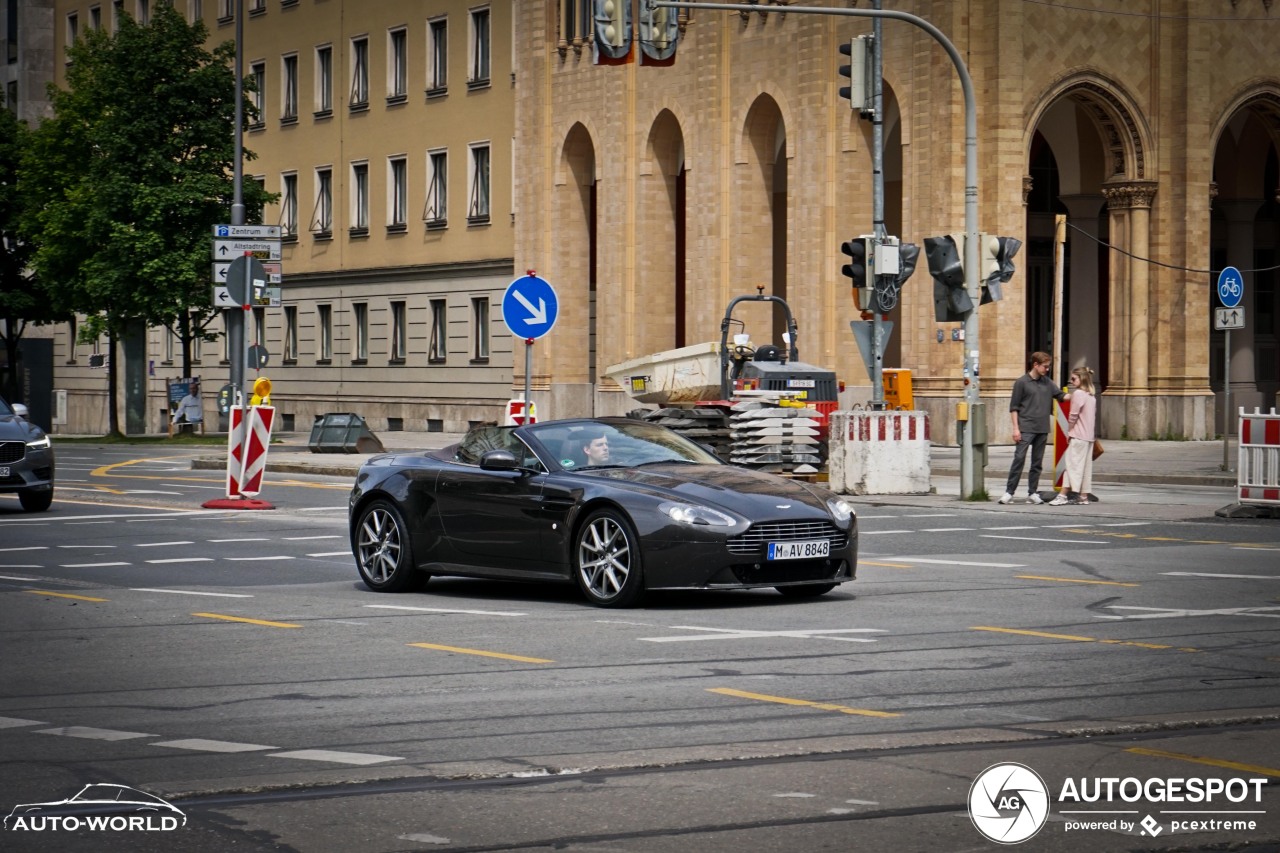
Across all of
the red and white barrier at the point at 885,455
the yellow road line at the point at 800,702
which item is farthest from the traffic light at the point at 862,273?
the yellow road line at the point at 800,702

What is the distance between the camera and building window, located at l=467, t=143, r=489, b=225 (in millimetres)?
57125

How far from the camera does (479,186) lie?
2259 inches

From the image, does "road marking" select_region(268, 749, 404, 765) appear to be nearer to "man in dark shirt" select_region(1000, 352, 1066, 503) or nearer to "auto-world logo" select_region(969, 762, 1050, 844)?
"auto-world logo" select_region(969, 762, 1050, 844)

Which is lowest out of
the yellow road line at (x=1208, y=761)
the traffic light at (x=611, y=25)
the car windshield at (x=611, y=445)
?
the yellow road line at (x=1208, y=761)

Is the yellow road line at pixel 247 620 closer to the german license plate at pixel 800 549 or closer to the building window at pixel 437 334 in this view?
the german license plate at pixel 800 549

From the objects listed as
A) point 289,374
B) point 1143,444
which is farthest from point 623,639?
point 289,374

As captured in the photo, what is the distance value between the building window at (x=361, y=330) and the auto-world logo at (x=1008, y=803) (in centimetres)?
5586

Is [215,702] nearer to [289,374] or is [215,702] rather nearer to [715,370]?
[715,370]

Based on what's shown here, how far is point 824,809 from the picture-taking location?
265 inches

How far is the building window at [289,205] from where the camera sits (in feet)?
217

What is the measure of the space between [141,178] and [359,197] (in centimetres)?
1021

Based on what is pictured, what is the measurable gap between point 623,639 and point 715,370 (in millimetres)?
24335

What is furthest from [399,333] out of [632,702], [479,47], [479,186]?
[632,702]

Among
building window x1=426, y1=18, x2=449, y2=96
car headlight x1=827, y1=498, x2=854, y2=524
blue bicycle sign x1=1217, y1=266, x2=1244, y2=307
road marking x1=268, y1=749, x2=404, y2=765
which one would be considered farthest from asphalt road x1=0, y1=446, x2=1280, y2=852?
building window x1=426, y1=18, x2=449, y2=96
